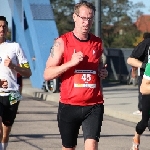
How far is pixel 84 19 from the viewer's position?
19.2 feet

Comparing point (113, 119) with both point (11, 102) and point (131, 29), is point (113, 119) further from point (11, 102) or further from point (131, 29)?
point (131, 29)

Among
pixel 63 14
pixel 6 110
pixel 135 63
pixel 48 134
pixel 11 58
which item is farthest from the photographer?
pixel 63 14

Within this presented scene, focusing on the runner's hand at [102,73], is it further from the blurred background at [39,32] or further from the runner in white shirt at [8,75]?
the blurred background at [39,32]

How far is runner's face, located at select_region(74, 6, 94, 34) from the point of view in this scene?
5.86 meters

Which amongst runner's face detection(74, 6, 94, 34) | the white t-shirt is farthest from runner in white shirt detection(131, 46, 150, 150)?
the white t-shirt

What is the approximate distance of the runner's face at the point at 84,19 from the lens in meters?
5.86

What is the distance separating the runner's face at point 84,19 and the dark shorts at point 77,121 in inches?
31.4

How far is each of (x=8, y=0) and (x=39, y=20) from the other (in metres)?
2.77

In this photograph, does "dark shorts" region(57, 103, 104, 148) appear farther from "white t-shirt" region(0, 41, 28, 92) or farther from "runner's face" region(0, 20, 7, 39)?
"runner's face" region(0, 20, 7, 39)

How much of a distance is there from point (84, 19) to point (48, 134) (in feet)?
18.9

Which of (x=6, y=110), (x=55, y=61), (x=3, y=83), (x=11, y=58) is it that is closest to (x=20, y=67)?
(x=11, y=58)

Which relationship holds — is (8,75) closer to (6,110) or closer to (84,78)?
(6,110)

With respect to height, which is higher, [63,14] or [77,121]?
[77,121]

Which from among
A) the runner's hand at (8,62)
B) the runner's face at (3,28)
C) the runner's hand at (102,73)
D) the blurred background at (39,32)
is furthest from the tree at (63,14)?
the runner's hand at (102,73)
